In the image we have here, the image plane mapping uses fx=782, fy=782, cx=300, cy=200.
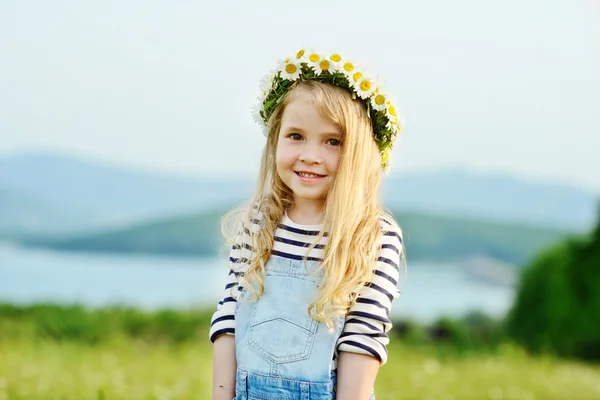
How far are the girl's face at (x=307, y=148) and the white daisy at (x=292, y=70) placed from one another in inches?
3.1

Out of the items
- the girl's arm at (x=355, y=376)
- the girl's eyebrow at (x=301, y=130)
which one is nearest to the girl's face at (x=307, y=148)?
the girl's eyebrow at (x=301, y=130)

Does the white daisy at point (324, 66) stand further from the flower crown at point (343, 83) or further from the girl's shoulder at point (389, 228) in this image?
the girl's shoulder at point (389, 228)

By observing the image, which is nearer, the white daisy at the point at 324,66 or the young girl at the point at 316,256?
the young girl at the point at 316,256

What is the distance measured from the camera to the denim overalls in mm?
2945

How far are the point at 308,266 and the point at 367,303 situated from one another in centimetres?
27

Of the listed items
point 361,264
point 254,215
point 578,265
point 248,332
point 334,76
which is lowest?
point 248,332

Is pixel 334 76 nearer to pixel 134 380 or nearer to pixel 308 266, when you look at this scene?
pixel 308 266

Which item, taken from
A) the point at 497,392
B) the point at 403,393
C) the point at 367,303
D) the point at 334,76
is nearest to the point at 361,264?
the point at 367,303

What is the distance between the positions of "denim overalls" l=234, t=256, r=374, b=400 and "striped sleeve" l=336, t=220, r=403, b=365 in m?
0.06

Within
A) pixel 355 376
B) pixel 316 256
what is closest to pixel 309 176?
pixel 316 256

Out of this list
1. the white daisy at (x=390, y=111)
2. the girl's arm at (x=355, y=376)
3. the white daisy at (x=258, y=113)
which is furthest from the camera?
the white daisy at (x=258, y=113)

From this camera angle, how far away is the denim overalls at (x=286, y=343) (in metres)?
2.95

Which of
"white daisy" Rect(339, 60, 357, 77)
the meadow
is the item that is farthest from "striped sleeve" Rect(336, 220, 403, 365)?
the meadow

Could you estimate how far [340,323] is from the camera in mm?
2986
